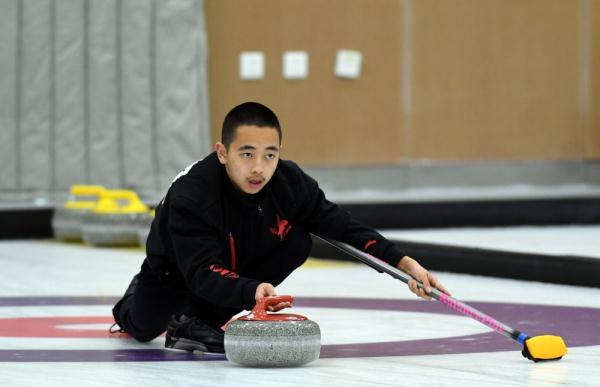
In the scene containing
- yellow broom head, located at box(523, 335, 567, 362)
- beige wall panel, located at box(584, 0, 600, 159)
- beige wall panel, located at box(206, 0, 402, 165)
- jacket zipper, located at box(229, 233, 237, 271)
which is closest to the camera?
yellow broom head, located at box(523, 335, 567, 362)

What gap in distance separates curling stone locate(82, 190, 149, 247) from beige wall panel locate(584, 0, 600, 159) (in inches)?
138

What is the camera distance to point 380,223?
6652 mm

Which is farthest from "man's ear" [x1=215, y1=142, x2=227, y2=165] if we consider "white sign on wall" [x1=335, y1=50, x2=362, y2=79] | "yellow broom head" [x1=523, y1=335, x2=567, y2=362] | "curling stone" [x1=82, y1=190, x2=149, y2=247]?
"white sign on wall" [x1=335, y1=50, x2=362, y2=79]

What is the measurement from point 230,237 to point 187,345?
27 centimetres

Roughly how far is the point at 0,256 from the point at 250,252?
294 cm

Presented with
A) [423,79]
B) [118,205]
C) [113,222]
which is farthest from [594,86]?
[113,222]

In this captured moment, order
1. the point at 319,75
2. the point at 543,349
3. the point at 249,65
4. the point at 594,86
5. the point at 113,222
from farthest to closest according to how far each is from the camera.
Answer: the point at 594,86 < the point at 319,75 < the point at 249,65 < the point at 113,222 < the point at 543,349

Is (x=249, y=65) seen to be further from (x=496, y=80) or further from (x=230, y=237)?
(x=230, y=237)

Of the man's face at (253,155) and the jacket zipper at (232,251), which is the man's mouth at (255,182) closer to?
the man's face at (253,155)

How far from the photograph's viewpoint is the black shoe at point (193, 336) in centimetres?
263

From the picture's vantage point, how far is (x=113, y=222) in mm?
5641

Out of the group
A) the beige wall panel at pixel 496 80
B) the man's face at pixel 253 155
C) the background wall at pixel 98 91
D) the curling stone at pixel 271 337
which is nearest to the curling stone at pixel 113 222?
the background wall at pixel 98 91

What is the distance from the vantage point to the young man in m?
2.47

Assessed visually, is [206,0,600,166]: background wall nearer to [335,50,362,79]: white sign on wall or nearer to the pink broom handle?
[335,50,362,79]: white sign on wall
